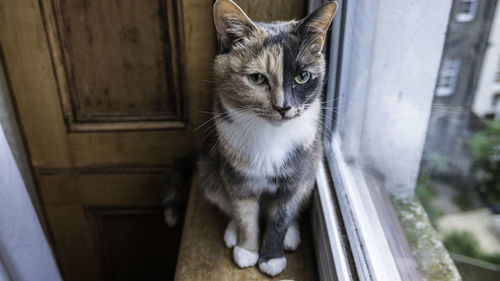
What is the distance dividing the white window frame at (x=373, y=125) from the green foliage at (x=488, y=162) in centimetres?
19

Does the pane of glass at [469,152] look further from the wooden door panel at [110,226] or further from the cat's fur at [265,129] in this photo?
the wooden door panel at [110,226]

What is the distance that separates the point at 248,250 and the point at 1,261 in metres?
0.55

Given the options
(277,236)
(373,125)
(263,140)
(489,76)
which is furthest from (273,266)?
(489,76)

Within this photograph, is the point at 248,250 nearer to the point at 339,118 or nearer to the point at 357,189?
the point at 357,189

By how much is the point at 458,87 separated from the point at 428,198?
197 mm

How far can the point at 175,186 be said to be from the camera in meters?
1.17

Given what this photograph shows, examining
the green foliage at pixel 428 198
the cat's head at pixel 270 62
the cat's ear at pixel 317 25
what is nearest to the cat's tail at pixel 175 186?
the cat's head at pixel 270 62

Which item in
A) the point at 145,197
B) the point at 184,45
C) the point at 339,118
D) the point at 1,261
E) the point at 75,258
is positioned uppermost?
the point at 184,45

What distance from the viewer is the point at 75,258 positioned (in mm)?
1489

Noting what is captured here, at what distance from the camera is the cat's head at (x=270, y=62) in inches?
30.5

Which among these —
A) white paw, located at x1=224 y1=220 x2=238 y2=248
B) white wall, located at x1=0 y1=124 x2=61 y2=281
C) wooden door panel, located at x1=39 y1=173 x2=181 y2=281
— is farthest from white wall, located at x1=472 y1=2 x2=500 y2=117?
wooden door panel, located at x1=39 y1=173 x2=181 y2=281

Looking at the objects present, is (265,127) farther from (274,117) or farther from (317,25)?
(317,25)

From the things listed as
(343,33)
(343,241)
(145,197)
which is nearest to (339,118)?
(343,33)

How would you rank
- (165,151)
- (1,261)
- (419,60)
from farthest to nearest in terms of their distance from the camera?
(165,151) → (1,261) → (419,60)
